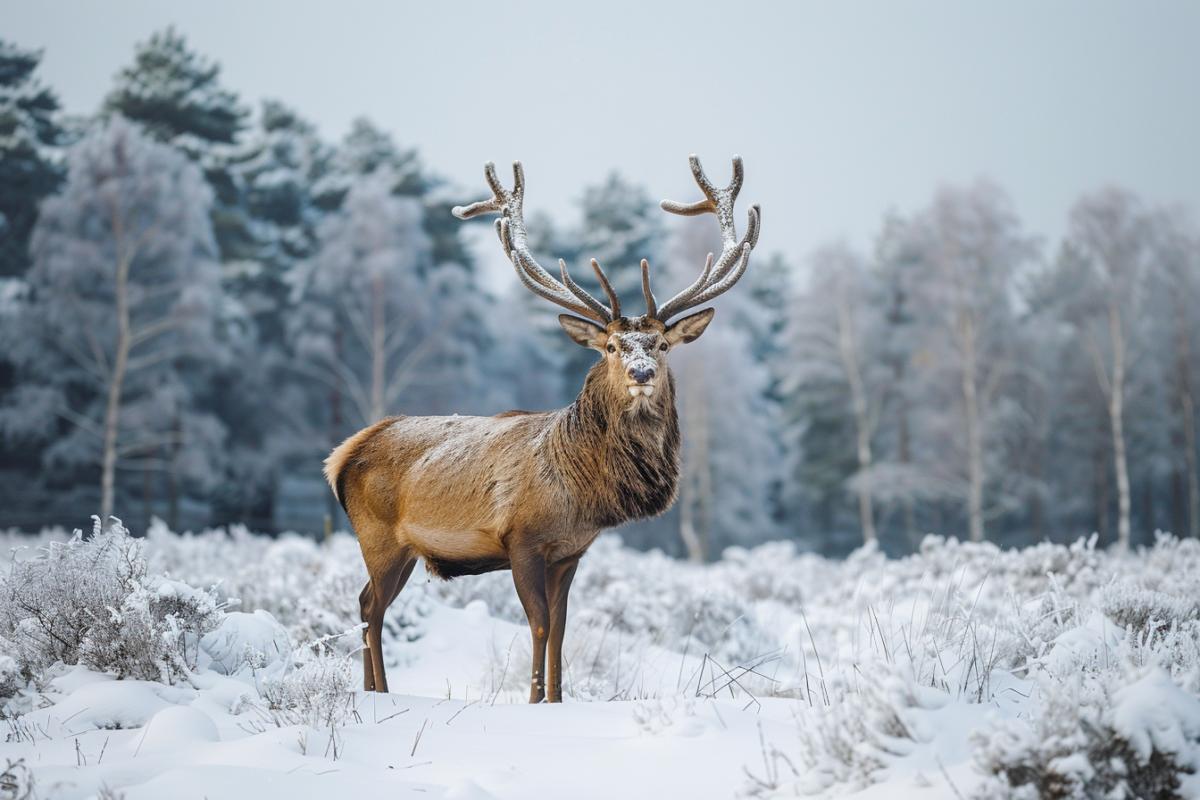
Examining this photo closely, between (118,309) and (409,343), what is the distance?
26.5 ft

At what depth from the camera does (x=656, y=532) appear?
31.5 meters

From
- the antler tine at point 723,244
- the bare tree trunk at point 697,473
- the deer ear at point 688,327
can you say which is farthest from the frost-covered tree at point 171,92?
the deer ear at point 688,327

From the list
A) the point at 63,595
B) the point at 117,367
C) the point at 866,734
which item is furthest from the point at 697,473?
the point at 866,734

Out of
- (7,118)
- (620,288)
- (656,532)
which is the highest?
(7,118)

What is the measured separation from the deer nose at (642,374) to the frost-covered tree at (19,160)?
23746mm

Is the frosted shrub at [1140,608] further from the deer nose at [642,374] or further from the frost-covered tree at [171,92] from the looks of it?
the frost-covered tree at [171,92]

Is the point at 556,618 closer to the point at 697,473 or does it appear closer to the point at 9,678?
the point at 9,678

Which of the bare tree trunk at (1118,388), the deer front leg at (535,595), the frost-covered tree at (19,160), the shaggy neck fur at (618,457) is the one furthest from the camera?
the bare tree trunk at (1118,388)

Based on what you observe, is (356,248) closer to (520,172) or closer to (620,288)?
(620,288)

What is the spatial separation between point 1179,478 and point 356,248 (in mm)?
25817

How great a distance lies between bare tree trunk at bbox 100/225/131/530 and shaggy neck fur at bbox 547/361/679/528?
17.9m

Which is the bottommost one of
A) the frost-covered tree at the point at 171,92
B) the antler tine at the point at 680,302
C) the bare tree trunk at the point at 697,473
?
the bare tree trunk at the point at 697,473

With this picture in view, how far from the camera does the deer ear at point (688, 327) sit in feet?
16.9

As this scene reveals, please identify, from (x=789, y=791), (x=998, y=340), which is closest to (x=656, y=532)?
(x=998, y=340)
